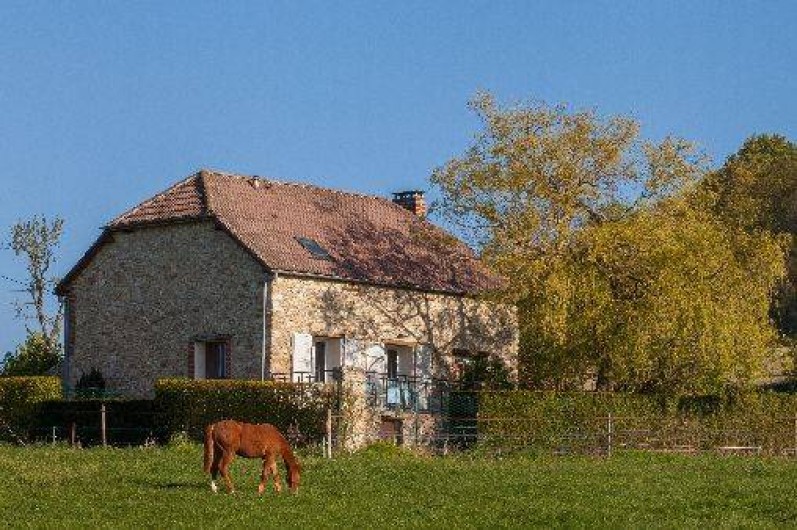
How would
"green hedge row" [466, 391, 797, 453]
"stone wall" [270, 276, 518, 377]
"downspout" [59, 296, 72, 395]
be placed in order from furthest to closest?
"downspout" [59, 296, 72, 395], "stone wall" [270, 276, 518, 377], "green hedge row" [466, 391, 797, 453]

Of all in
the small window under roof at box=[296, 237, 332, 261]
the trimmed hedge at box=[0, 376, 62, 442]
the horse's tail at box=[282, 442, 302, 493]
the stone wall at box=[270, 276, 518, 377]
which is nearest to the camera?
the horse's tail at box=[282, 442, 302, 493]

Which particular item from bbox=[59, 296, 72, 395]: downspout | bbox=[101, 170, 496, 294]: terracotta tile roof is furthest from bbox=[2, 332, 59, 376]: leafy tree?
bbox=[101, 170, 496, 294]: terracotta tile roof

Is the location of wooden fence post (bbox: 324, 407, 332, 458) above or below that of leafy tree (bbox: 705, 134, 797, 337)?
below

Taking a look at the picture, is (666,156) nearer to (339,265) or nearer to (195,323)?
(339,265)

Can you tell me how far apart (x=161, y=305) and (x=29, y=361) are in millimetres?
9262

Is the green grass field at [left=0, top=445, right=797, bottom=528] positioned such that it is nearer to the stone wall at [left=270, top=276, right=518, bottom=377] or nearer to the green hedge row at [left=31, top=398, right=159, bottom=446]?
the green hedge row at [left=31, top=398, right=159, bottom=446]

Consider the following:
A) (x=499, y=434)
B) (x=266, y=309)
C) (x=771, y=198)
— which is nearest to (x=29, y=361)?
(x=266, y=309)

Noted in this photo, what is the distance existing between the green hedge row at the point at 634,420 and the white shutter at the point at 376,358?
2.69 m

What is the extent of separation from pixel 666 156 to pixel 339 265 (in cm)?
1069

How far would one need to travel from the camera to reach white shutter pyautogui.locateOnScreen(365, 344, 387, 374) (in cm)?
4709

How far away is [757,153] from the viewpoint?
3438 inches

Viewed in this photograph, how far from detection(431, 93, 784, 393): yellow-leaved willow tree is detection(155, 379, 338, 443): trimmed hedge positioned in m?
8.65

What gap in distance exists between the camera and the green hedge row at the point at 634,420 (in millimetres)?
42312

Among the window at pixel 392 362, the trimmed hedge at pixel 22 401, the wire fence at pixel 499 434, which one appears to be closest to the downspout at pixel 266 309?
the wire fence at pixel 499 434
